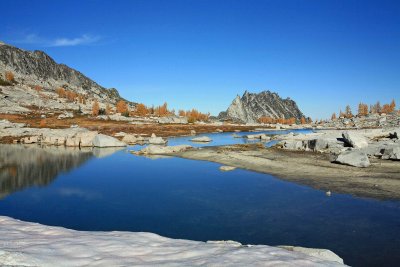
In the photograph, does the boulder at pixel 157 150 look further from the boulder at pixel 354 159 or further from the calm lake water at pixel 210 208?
the boulder at pixel 354 159

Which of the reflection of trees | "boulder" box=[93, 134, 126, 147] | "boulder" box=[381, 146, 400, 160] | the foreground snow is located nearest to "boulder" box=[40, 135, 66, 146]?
"boulder" box=[93, 134, 126, 147]

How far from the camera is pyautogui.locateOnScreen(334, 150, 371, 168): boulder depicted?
140 ft

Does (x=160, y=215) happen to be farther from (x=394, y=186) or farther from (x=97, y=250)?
(x=394, y=186)

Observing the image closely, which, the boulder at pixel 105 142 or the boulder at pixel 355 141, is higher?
the boulder at pixel 355 141

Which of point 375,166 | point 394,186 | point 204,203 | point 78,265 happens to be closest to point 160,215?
point 204,203

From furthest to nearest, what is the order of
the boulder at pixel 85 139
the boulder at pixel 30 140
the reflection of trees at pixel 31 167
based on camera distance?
the boulder at pixel 30 140 < the boulder at pixel 85 139 < the reflection of trees at pixel 31 167

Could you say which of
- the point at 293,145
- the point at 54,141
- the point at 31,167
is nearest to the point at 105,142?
the point at 54,141

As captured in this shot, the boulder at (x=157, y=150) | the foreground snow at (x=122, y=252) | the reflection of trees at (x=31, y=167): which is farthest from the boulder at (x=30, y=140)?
the foreground snow at (x=122, y=252)

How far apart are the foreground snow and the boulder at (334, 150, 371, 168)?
33.5 meters

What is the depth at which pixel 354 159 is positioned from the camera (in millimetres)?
43812

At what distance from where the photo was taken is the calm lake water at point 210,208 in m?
19.9

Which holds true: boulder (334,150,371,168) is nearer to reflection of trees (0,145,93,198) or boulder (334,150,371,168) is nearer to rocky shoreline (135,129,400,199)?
rocky shoreline (135,129,400,199)

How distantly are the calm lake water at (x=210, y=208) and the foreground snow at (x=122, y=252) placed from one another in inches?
279

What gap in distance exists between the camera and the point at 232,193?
32.2 m
